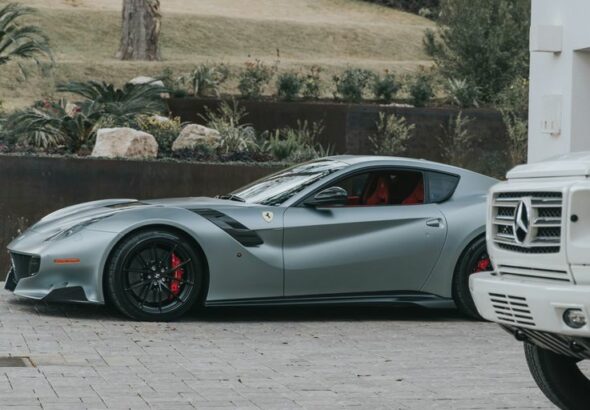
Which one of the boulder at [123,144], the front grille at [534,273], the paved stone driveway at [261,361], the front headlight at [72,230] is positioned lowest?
the paved stone driveway at [261,361]

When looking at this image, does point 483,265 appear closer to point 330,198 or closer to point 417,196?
point 417,196

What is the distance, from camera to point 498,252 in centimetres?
617

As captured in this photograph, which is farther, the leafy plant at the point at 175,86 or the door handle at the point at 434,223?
the leafy plant at the point at 175,86

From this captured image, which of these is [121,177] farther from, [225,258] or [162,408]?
[162,408]

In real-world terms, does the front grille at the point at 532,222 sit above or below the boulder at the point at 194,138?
below

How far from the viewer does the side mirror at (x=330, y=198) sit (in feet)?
32.7

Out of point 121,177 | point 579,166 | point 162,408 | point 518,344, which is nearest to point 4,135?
point 121,177

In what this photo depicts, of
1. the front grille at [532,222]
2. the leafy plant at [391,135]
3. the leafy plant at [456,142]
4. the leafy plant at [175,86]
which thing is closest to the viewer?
the front grille at [532,222]

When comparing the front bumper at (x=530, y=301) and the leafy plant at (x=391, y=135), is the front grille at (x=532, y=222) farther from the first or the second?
the leafy plant at (x=391, y=135)

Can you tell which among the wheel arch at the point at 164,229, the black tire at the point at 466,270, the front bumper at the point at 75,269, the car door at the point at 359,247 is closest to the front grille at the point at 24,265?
the front bumper at the point at 75,269

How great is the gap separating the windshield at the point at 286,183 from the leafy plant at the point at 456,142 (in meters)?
10.6

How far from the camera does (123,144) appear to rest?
15547 millimetres

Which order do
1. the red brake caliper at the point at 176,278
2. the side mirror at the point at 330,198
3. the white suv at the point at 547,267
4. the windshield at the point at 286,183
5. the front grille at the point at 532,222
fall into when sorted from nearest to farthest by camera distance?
the white suv at the point at 547,267, the front grille at the point at 532,222, the red brake caliper at the point at 176,278, the side mirror at the point at 330,198, the windshield at the point at 286,183

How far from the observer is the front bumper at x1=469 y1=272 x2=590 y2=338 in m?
5.35
